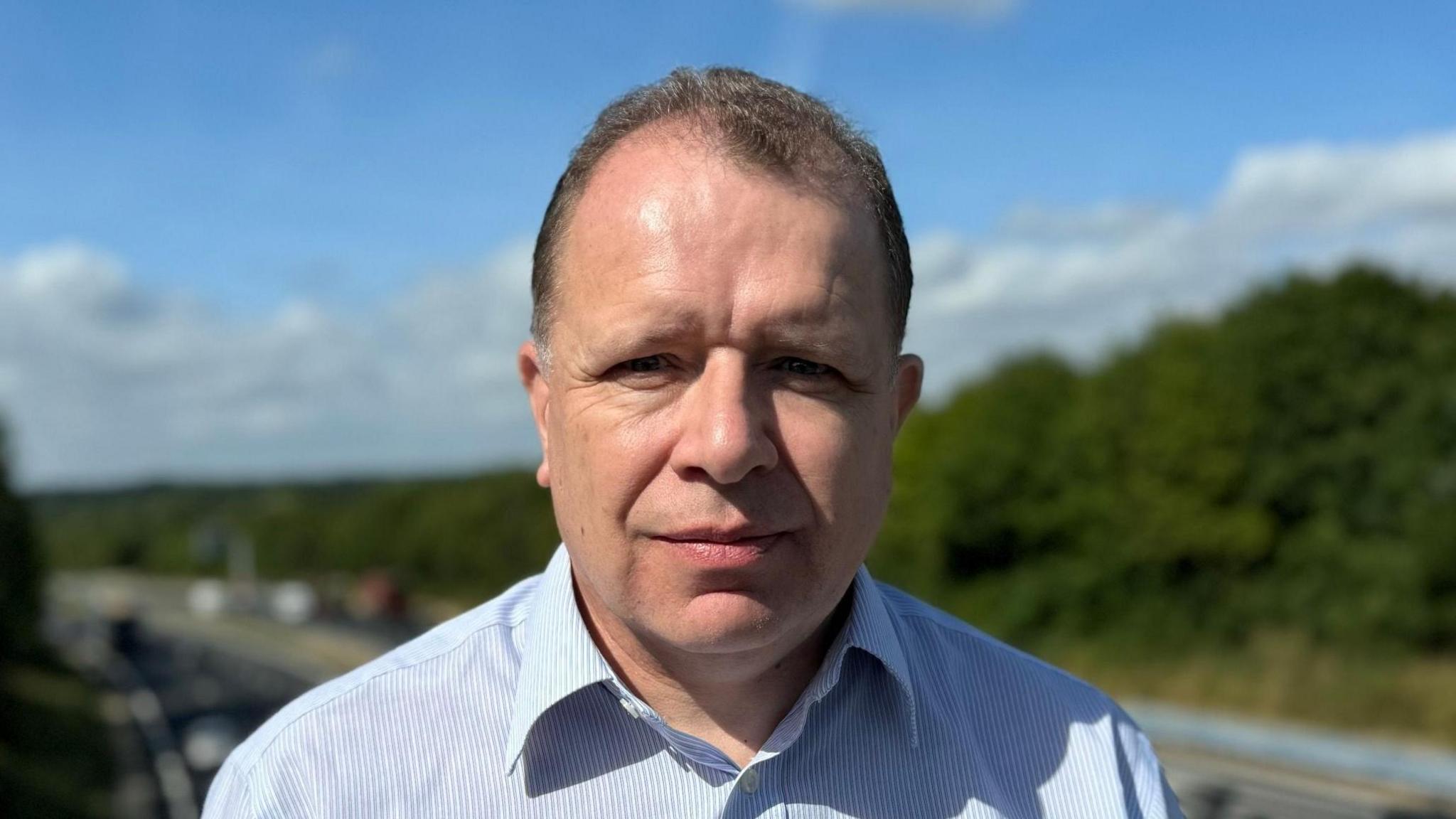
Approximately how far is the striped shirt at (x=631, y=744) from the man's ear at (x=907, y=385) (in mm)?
318

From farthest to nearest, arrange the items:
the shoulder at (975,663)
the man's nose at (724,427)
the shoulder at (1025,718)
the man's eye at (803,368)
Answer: the shoulder at (975,663), the shoulder at (1025,718), the man's eye at (803,368), the man's nose at (724,427)

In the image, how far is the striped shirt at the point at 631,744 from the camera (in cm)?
242

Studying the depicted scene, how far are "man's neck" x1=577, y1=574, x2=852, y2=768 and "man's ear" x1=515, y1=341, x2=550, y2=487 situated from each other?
317 millimetres

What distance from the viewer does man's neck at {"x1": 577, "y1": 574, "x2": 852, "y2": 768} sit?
247 centimetres

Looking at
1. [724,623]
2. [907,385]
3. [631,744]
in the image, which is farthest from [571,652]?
[907,385]

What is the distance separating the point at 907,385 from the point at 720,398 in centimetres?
57

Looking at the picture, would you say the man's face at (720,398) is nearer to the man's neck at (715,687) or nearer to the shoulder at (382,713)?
Result: the man's neck at (715,687)

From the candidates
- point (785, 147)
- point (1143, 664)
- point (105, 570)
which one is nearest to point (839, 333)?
point (785, 147)

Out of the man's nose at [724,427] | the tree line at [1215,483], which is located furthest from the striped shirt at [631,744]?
the tree line at [1215,483]

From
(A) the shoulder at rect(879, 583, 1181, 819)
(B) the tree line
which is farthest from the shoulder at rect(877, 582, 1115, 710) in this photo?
(B) the tree line

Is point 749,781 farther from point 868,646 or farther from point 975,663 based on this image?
point 975,663

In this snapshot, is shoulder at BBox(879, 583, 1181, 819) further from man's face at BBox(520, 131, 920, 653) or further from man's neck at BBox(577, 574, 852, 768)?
man's face at BBox(520, 131, 920, 653)

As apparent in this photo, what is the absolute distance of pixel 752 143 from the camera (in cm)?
238

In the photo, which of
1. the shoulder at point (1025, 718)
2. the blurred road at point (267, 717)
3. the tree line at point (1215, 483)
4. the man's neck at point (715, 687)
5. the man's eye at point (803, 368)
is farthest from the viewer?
the tree line at point (1215, 483)
